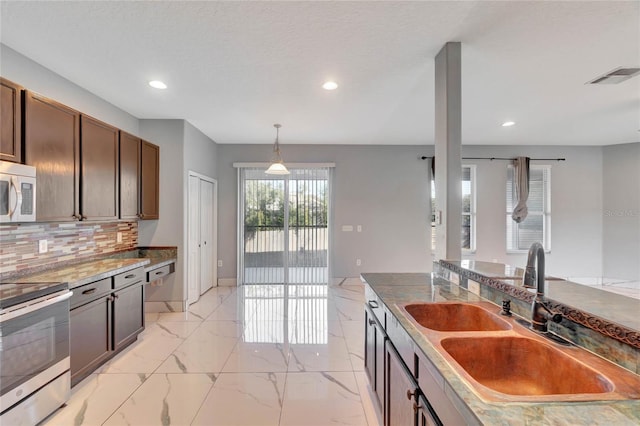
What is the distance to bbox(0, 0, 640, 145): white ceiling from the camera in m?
1.88

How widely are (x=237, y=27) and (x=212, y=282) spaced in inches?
173

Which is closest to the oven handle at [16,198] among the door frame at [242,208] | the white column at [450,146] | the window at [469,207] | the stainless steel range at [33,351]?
the stainless steel range at [33,351]

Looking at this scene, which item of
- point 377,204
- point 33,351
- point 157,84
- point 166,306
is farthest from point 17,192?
point 377,204

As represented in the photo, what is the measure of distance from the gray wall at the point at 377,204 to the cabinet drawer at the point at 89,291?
3.45 metres

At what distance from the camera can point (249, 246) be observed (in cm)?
553

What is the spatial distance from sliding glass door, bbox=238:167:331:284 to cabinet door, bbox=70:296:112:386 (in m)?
2.96

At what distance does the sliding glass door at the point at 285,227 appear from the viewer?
5512 mm

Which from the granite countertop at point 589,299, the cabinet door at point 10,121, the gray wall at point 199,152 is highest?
the gray wall at point 199,152

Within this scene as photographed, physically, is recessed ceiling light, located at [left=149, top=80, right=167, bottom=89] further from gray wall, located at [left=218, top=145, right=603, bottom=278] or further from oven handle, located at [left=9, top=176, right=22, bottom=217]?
gray wall, located at [left=218, top=145, right=603, bottom=278]

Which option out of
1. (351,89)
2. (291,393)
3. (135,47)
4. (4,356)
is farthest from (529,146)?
(4,356)

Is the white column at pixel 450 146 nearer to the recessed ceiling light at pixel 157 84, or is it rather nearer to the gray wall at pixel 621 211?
the recessed ceiling light at pixel 157 84

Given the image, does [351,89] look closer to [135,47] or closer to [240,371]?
[135,47]

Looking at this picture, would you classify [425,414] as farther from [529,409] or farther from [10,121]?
[10,121]

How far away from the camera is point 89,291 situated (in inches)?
92.7
